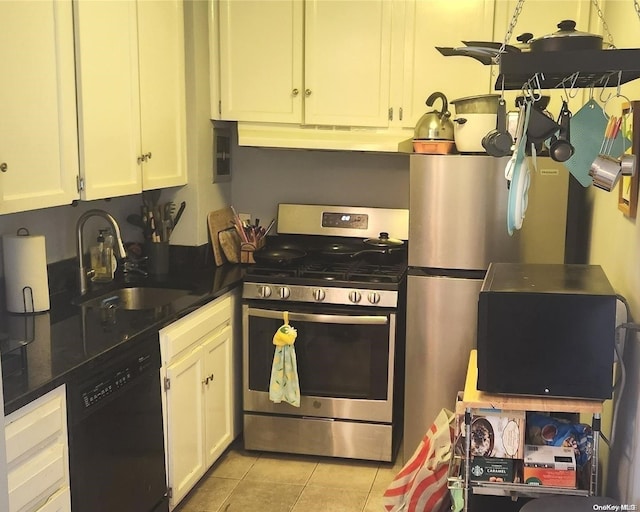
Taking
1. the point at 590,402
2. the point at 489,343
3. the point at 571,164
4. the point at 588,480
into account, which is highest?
the point at 571,164

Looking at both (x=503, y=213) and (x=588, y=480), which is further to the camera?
(x=503, y=213)

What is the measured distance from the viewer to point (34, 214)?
2.94m

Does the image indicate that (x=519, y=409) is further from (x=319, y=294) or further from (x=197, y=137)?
(x=197, y=137)

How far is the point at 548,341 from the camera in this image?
1.98 m

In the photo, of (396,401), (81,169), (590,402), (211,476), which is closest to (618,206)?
(590,402)

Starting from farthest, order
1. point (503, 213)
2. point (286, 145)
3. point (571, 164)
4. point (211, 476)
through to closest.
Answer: point (286, 145)
point (211, 476)
point (503, 213)
point (571, 164)

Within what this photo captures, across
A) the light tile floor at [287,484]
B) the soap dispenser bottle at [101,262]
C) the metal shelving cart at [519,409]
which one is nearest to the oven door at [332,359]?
the light tile floor at [287,484]

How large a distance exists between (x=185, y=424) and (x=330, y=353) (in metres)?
0.77

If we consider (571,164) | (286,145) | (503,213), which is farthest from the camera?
(286,145)

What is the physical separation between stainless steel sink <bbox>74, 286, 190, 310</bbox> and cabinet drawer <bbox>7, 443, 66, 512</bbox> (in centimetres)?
108

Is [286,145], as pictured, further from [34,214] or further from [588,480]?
[588,480]

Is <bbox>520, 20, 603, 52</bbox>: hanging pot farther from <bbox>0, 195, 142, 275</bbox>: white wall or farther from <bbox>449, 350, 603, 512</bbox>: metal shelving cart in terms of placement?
<bbox>0, 195, 142, 275</bbox>: white wall

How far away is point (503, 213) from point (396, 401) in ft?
3.39

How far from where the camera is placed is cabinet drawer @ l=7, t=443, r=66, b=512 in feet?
6.31
